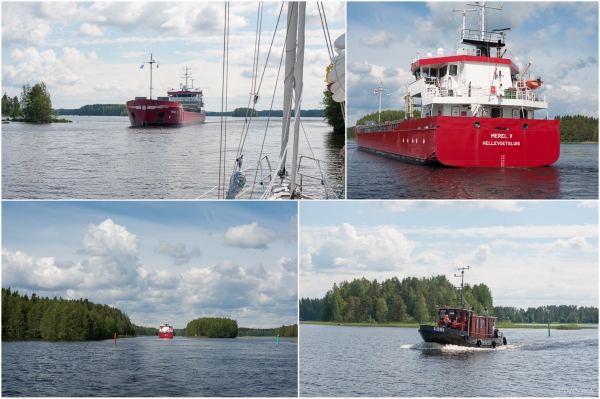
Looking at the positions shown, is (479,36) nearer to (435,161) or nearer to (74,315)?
(435,161)

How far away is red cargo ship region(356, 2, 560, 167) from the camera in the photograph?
16781mm

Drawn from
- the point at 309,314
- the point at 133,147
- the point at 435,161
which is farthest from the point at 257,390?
the point at 133,147

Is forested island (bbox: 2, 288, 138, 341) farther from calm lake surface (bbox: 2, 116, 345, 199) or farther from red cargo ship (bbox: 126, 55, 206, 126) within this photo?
red cargo ship (bbox: 126, 55, 206, 126)

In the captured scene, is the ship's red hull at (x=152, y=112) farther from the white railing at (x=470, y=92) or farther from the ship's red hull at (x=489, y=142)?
the ship's red hull at (x=489, y=142)

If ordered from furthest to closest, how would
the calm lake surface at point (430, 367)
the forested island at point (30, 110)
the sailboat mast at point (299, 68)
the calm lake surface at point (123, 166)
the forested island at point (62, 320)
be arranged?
the forested island at point (30, 110) → the calm lake surface at point (123, 166) → the forested island at point (62, 320) → the calm lake surface at point (430, 367) → the sailboat mast at point (299, 68)

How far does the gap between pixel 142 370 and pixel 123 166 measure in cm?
697

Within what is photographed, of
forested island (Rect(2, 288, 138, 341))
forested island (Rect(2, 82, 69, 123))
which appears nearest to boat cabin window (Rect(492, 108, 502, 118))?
forested island (Rect(2, 288, 138, 341))

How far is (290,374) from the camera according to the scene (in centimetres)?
1672

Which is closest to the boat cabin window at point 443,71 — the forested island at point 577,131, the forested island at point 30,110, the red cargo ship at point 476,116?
the red cargo ship at point 476,116

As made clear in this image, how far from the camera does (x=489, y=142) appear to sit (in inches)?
664

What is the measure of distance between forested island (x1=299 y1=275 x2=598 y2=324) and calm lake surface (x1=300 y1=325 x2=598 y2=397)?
77 cm

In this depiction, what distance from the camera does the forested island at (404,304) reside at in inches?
594

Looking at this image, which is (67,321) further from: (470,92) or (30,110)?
(30,110)

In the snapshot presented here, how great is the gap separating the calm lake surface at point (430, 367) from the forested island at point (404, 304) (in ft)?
2.53
